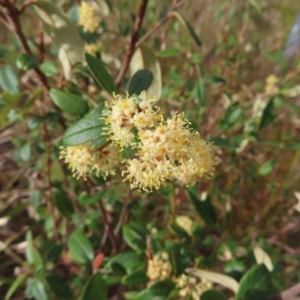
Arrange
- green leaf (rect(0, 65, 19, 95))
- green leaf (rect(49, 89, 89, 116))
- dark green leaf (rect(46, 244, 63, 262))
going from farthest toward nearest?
dark green leaf (rect(46, 244, 63, 262)) < green leaf (rect(0, 65, 19, 95)) < green leaf (rect(49, 89, 89, 116))

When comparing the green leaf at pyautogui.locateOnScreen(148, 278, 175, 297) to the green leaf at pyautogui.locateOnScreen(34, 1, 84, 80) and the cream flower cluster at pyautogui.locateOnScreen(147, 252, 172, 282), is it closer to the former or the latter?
the cream flower cluster at pyautogui.locateOnScreen(147, 252, 172, 282)

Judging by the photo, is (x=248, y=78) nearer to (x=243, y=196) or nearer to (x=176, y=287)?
(x=243, y=196)

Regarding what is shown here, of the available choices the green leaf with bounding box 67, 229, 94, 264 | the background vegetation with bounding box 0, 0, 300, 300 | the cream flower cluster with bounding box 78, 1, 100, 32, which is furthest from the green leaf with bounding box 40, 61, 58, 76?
the green leaf with bounding box 67, 229, 94, 264

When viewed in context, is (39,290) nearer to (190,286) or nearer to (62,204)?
(62,204)

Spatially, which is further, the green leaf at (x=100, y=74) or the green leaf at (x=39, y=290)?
the green leaf at (x=39, y=290)

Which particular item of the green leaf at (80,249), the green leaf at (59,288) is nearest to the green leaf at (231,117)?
the green leaf at (80,249)

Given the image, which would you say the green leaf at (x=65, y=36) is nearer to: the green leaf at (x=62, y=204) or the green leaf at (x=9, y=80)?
the green leaf at (x=9, y=80)

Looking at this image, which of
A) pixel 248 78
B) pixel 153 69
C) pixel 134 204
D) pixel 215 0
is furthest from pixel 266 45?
pixel 153 69

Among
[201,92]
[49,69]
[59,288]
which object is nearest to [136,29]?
[49,69]
